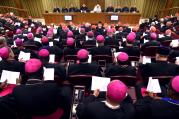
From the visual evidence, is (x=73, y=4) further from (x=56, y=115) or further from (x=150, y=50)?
(x=56, y=115)

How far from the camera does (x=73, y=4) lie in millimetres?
19844

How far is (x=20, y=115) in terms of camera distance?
11.4 ft

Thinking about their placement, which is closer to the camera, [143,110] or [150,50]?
[143,110]

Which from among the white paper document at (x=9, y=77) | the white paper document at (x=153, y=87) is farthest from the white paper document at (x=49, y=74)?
the white paper document at (x=153, y=87)

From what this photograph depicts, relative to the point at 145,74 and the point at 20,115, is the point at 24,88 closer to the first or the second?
the point at 20,115

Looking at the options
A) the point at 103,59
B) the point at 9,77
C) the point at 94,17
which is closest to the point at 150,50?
the point at 103,59

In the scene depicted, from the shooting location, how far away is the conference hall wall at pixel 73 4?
60.7 ft

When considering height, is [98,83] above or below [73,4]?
below

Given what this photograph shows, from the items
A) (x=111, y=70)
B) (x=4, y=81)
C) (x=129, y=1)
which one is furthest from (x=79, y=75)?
(x=129, y=1)

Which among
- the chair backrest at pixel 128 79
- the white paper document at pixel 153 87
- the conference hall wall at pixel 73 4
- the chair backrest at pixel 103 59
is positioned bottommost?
the white paper document at pixel 153 87

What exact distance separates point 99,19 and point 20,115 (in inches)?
543

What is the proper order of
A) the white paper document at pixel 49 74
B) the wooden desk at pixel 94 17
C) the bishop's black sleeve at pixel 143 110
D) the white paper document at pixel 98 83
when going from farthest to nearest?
the wooden desk at pixel 94 17, the white paper document at pixel 49 74, the white paper document at pixel 98 83, the bishop's black sleeve at pixel 143 110

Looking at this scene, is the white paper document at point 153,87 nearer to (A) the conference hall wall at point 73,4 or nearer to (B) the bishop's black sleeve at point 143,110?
(B) the bishop's black sleeve at point 143,110

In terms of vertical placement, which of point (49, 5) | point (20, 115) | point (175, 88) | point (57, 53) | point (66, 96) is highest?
point (49, 5)
